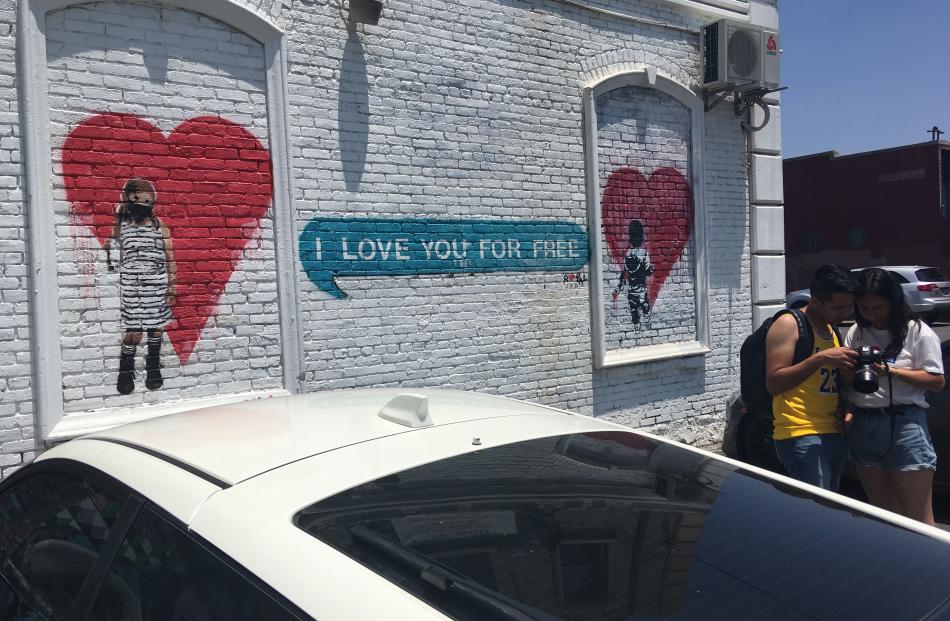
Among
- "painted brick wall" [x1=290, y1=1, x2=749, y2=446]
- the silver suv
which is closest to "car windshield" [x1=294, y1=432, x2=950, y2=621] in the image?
"painted brick wall" [x1=290, y1=1, x2=749, y2=446]

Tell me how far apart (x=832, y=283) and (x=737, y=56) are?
5.40m

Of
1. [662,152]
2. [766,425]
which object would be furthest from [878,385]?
[662,152]

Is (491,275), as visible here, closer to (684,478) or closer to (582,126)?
(582,126)

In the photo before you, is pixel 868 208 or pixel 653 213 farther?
pixel 868 208

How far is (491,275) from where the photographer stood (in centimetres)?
679

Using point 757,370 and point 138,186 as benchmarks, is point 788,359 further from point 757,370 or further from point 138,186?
point 138,186

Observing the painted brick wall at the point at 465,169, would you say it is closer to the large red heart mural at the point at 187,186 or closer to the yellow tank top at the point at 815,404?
the large red heart mural at the point at 187,186

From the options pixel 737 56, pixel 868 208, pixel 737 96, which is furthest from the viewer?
pixel 868 208

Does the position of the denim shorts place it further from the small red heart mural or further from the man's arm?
the small red heart mural

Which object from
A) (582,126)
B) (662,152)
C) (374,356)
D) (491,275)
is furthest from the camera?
(662,152)

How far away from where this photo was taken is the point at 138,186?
17.1 feet

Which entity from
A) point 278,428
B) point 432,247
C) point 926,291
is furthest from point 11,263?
point 926,291

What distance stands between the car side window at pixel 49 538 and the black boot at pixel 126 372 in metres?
2.86

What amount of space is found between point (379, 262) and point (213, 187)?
4.51ft
